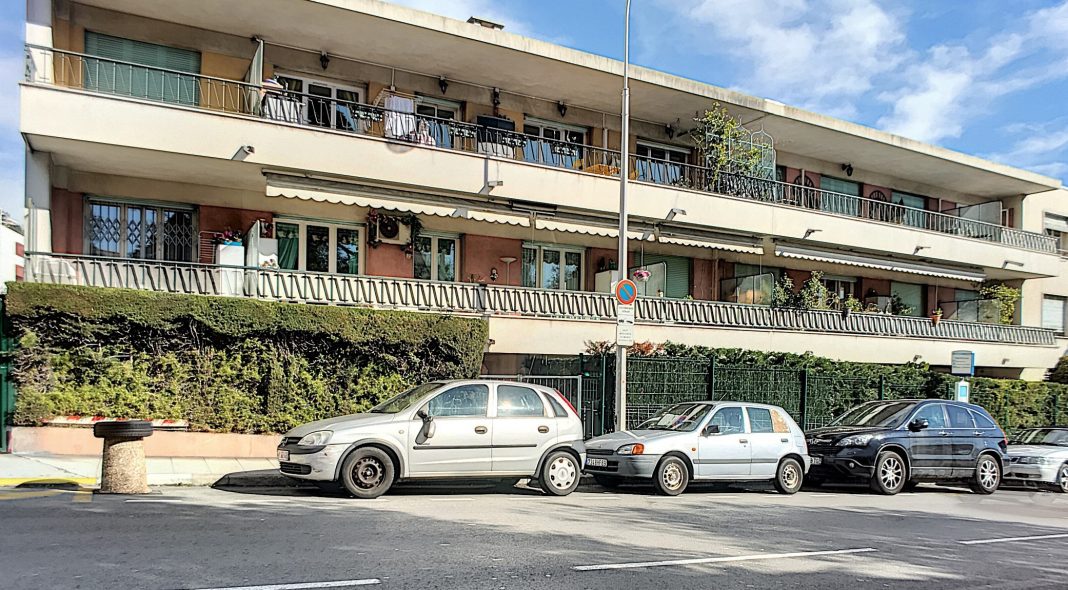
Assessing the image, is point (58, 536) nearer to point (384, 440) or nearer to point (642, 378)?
point (384, 440)

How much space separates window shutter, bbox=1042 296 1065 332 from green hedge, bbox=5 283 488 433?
28524 mm

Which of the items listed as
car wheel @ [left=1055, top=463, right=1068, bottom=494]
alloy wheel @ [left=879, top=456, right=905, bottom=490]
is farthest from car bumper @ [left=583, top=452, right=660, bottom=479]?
car wheel @ [left=1055, top=463, right=1068, bottom=494]

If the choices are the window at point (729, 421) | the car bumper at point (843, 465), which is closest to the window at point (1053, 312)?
Result: the car bumper at point (843, 465)

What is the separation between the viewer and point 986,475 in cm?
1533

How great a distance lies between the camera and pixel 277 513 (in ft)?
29.9

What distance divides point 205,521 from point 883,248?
76.1 feet

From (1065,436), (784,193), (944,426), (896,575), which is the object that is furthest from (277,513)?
(784,193)

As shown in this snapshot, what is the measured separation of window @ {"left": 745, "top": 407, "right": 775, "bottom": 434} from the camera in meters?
13.4

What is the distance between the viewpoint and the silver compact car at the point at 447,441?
1041 cm

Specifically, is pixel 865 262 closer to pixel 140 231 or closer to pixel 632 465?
pixel 632 465

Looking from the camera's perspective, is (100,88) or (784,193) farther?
(784,193)

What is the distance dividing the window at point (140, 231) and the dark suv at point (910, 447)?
14228 millimetres

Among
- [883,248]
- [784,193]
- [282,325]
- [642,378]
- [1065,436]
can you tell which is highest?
[784,193]

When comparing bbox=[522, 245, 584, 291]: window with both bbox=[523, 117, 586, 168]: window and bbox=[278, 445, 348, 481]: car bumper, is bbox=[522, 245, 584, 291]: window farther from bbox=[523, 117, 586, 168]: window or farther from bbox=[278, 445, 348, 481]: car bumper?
bbox=[278, 445, 348, 481]: car bumper
